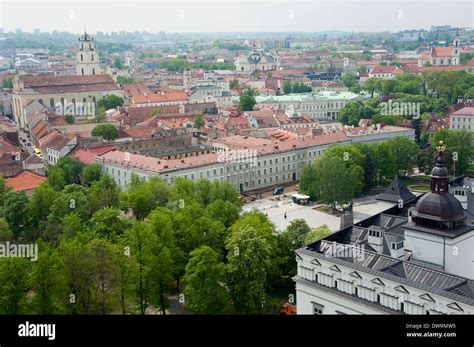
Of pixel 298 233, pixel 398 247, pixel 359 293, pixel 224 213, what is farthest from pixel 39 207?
pixel 359 293

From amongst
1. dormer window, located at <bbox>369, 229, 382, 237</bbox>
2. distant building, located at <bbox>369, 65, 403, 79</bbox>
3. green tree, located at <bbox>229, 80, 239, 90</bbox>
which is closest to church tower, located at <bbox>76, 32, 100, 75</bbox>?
green tree, located at <bbox>229, 80, 239, 90</bbox>

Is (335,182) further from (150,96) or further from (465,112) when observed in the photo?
(150,96)

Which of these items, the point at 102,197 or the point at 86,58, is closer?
the point at 102,197

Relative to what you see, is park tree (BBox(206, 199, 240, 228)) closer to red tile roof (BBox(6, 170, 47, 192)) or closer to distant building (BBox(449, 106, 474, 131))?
red tile roof (BBox(6, 170, 47, 192))

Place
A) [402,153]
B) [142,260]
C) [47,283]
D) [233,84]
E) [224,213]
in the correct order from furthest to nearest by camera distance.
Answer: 1. [233,84]
2. [402,153]
3. [224,213]
4. [142,260]
5. [47,283]
